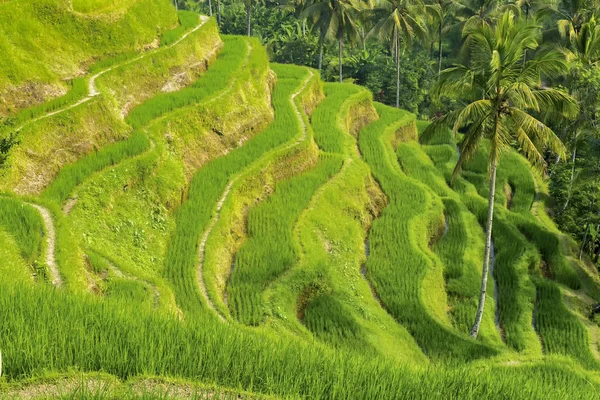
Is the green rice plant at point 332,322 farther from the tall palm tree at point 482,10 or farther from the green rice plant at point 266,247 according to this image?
the tall palm tree at point 482,10

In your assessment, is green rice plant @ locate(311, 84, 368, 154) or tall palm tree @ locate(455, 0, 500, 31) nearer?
green rice plant @ locate(311, 84, 368, 154)

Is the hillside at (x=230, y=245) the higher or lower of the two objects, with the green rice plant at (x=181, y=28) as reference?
lower

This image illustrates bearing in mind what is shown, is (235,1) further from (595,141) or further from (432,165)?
(595,141)

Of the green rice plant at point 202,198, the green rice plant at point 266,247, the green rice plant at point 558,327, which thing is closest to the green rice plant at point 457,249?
the green rice plant at point 558,327

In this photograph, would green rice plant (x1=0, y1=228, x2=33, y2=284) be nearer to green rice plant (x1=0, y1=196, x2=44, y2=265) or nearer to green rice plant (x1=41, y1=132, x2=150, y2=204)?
green rice plant (x1=0, y1=196, x2=44, y2=265)

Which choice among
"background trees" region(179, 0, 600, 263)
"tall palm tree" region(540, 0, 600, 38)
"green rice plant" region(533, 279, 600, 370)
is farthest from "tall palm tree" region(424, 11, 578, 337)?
"tall palm tree" region(540, 0, 600, 38)

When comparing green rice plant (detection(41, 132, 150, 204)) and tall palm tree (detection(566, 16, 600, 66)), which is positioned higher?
tall palm tree (detection(566, 16, 600, 66))

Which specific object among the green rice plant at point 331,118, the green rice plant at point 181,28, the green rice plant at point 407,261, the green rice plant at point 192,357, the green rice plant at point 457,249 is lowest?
the green rice plant at point 457,249
